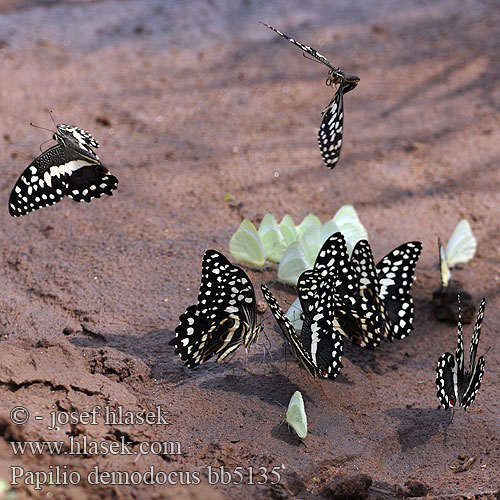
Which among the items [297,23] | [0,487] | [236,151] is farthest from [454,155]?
[0,487]

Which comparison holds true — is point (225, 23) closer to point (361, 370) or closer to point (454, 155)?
point (454, 155)

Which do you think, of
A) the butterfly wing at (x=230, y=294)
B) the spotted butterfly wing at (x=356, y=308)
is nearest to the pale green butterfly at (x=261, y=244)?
the spotted butterfly wing at (x=356, y=308)

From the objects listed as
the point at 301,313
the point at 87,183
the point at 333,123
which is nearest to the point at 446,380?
the point at 301,313

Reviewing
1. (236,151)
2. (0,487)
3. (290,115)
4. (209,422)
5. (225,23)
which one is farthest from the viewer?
(225,23)

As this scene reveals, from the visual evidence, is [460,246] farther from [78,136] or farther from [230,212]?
[78,136]

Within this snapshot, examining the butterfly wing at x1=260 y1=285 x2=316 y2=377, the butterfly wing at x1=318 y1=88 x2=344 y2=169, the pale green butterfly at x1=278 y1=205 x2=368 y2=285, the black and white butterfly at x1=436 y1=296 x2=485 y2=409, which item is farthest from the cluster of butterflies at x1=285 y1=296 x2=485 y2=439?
the butterfly wing at x1=318 y1=88 x2=344 y2=169

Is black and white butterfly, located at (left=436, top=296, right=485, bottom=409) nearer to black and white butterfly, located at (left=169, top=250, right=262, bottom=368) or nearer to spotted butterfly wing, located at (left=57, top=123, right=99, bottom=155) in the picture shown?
black and white butterfly, located at (left=169, top=250, right=262, bottom=368)

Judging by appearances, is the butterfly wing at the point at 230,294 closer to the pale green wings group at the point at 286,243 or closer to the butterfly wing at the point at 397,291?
the pale green wings group at the point at 286,243
